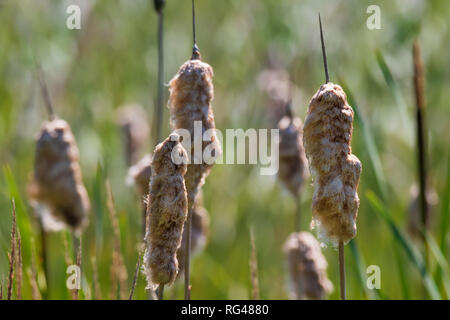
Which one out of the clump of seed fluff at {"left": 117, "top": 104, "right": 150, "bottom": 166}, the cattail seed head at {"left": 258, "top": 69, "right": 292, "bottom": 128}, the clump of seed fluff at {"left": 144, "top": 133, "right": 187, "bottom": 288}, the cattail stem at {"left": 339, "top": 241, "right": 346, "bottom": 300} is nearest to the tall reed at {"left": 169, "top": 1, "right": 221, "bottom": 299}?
the clump of seed fluff at {"left": 144, "top": 133, "right": 187, "bottom": 288}

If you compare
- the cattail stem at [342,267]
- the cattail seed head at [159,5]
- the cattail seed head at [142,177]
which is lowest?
the cattail stem at [342,267]

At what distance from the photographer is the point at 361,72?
372cm

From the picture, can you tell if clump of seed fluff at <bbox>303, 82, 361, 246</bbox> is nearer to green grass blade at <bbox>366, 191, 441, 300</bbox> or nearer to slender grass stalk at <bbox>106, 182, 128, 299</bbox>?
green grass blade at <bbox>366, 191, 441, 300</bbox>

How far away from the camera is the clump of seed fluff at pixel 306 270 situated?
1900mm

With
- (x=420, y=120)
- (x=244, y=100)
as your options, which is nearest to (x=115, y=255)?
(x=420, y=120)

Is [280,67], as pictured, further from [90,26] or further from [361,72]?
[90,26]

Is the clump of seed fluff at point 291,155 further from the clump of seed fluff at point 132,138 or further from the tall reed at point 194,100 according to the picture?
the clump of seed fluff at point 132,138

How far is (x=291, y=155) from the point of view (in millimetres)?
2008

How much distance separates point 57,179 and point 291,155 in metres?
0.64

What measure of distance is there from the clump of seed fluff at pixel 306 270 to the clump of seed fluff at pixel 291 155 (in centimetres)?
15

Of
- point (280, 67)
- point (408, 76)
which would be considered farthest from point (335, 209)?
point (280, 67)

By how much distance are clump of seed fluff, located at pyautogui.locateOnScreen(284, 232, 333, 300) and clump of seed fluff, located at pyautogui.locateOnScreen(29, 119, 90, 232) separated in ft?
1.92

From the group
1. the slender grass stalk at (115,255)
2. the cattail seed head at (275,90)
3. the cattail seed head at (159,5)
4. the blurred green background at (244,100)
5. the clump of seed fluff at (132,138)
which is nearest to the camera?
the cattail seed head at (159,5)

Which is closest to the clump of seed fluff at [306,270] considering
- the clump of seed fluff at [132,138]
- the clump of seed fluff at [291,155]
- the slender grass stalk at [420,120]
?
the clump of seed fluff at [291,155]
